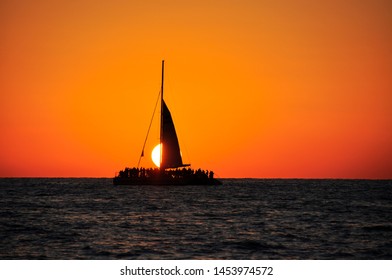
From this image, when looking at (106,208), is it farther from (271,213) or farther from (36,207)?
(271,213)

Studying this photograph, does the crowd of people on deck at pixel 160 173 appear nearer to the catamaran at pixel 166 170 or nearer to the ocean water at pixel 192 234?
the catamaran at pixel 166 170

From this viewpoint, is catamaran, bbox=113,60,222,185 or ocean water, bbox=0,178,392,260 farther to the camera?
catamaran, bbox=113,60,222,185

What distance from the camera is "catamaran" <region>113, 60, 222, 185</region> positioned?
8612 centimetres

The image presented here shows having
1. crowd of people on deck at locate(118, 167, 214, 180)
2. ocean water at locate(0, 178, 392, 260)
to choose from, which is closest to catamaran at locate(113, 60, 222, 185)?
crowd of people on deck at locate(118, 167, 214, 180)

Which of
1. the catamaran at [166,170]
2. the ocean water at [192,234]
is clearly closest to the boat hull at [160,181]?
the catamaran at [166,170]

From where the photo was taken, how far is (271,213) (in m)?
50.1

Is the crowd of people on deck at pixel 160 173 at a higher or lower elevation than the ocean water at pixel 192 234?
higher

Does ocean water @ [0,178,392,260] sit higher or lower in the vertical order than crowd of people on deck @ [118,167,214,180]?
lower

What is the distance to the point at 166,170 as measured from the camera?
8938 centimetres

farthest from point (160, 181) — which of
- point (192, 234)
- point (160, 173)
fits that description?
point (192, 234)

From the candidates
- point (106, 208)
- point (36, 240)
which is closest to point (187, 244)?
point (36, 240)

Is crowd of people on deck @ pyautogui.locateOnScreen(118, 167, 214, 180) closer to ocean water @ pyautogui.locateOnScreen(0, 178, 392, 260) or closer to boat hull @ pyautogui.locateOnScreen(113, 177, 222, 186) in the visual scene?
boat hull @ pyautogui.locateOnScreen(113, 177, 222, 186)

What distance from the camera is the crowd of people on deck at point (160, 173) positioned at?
87.4m
